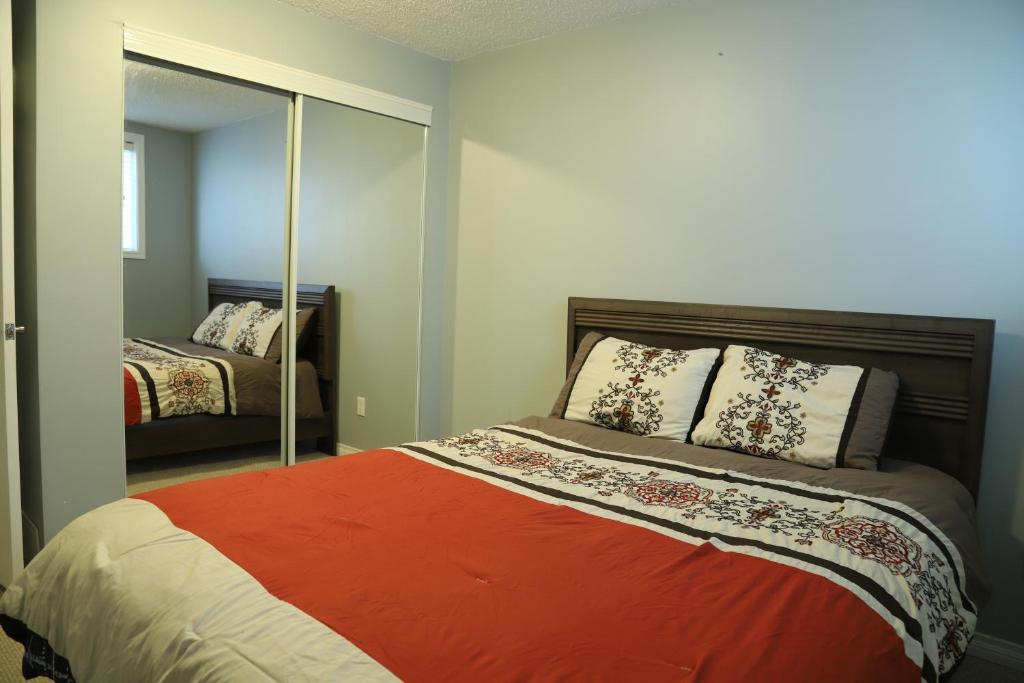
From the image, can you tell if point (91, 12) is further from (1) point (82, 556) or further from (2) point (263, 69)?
(1) point (82, 556)

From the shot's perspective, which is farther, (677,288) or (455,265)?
(455,265)

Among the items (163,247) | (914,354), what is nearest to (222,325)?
(163,247)

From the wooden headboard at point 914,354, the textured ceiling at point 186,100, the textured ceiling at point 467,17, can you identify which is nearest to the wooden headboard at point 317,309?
the textured ceiling at point 186,100

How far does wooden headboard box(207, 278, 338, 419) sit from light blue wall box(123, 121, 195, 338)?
0.21 m

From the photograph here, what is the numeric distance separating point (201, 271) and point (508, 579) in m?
2.24

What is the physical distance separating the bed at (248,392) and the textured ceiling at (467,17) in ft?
4.08

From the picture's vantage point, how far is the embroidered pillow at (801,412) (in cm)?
216

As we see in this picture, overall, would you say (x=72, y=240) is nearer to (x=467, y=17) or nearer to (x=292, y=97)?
(x=292, y=97)

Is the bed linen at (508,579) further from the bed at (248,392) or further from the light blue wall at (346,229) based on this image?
the light blue wall at (346,229)

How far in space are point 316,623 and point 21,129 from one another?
88.5 inches

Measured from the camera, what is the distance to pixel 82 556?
57.7 inches

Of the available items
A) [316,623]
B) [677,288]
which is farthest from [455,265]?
[316,623]

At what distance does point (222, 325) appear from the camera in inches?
119

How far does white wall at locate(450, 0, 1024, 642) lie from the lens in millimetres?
2244
